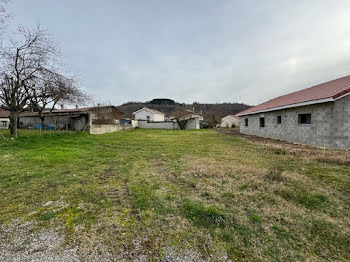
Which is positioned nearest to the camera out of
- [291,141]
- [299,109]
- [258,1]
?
[258,1]

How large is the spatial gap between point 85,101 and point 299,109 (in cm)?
1487

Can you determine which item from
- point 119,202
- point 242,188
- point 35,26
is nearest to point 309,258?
point 242,188

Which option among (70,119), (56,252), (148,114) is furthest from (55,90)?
(148,114)

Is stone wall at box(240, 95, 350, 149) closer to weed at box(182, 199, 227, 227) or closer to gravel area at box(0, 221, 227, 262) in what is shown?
weed at box(182, 199, 227, 227)

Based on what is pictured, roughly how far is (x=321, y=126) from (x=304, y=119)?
4.75 ft

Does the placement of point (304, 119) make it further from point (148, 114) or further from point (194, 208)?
point (148, 114)

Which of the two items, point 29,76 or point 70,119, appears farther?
point 70,119

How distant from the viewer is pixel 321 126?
7836 mm

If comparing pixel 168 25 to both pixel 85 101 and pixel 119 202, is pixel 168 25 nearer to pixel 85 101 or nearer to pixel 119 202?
pixel 85 101

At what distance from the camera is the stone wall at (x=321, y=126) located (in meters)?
7.14

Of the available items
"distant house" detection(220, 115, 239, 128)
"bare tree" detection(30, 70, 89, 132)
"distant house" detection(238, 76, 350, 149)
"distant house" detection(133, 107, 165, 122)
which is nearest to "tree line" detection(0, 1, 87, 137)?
"bare tree" detection(30, 70, 89, 132)

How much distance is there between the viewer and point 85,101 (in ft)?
43.8

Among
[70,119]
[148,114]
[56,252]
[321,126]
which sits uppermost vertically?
[148,114]

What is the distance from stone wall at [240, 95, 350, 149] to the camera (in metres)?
7.14
